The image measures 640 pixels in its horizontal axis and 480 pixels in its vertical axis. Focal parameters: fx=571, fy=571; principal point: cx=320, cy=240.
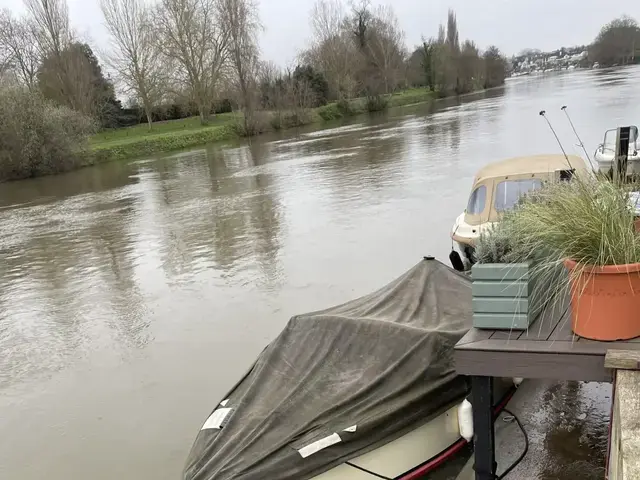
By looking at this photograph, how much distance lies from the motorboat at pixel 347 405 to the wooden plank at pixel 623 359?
161 centimetres

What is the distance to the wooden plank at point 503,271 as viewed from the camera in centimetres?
406

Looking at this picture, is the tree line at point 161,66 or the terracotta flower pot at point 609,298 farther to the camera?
the tree line at point 161,66

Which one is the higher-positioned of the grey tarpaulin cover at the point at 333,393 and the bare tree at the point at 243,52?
the bare tree at the point at 243,52

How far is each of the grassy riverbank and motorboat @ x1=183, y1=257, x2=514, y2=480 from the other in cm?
4017

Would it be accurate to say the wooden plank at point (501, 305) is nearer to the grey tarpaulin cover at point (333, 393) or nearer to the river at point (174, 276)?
the grey tarpaulin cover at point (333, 393)

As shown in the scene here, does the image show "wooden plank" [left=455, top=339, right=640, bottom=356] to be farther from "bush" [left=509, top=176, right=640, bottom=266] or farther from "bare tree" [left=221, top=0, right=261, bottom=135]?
"bare tree" [left=221, top=0, right=261, bottom=135]

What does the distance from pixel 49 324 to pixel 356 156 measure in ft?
69.4

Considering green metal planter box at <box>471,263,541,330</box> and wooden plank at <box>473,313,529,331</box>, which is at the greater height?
green metal planter box at <box>471,263,541,330</box>

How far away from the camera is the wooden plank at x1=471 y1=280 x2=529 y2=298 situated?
4043 mm

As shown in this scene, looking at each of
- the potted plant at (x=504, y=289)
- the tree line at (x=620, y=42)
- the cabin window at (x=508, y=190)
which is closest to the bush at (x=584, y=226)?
the potted plant at (x=504, y=289)

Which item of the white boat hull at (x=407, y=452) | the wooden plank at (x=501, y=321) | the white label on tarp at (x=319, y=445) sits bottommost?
the white boat hull at (x=407, y=452)

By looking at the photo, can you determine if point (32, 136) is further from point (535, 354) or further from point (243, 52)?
point (535, 354)

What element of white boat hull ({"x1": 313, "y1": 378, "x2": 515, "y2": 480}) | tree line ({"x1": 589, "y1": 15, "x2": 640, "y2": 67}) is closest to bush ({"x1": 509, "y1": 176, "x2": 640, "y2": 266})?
white boat hull ({"x1": 313, "y1": 378, "x2": 515, "y2": 480})

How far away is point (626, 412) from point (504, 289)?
3.88ft
